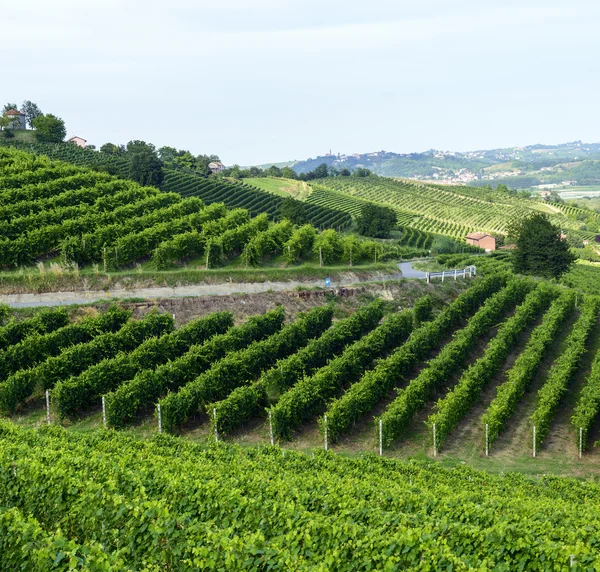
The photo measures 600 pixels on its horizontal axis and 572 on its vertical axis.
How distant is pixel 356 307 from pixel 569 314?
13.8 meters

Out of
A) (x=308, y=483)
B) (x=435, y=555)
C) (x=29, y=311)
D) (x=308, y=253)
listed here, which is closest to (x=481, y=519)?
(x=435, y=555)

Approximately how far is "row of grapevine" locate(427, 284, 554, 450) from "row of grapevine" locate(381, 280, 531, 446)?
71 centimetres

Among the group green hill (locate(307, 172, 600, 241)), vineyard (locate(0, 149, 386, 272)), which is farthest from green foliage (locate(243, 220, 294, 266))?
green hill (locate(307, 172, 600, 241))

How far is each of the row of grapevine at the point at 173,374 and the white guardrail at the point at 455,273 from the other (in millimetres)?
18162

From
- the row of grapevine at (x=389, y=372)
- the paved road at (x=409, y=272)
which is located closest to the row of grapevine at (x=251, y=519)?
the row of grapevine at (x=389, y=372)

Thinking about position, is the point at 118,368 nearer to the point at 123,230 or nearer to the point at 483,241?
the point at 123,230

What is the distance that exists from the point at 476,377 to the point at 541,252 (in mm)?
31187

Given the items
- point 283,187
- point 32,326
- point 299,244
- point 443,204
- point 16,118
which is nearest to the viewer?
point 32,326

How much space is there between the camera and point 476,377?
2806 centimetres

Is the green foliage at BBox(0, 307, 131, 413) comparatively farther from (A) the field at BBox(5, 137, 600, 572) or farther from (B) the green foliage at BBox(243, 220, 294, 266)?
(B) the green foliage at BBox(243, 220, 294, 266)

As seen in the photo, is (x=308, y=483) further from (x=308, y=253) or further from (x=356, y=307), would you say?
(x=308, y=253)

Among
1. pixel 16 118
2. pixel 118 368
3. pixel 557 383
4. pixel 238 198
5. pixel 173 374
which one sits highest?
pixel 16 118

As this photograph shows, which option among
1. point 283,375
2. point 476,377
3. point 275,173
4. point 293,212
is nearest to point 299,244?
point 283,375

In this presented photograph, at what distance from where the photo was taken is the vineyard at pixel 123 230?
43031 millimetres
